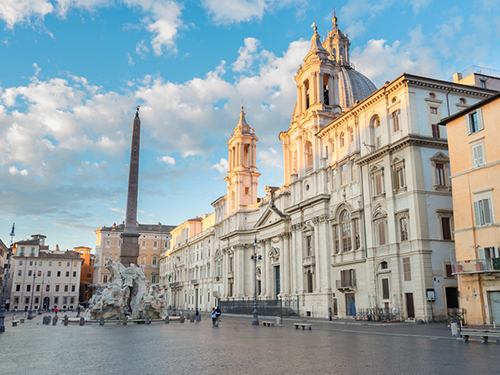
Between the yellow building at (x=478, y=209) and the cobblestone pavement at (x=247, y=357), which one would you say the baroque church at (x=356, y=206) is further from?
the cobblestone pavement at (x=247, y=357)

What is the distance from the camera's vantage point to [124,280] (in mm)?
35219

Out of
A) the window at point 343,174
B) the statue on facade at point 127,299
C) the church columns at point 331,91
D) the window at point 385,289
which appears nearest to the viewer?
the statue on facade at point 127,299

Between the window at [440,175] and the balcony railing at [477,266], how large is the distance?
7828mm

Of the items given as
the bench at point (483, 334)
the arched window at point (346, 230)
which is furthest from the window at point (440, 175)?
the bench at point (483, 334)

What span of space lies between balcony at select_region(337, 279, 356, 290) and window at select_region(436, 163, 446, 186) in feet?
36.1

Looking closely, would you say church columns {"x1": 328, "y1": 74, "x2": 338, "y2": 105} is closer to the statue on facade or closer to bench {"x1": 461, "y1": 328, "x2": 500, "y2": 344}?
the statue on facade

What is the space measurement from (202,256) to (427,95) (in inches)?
2209

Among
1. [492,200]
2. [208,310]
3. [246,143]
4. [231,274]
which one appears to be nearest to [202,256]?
[208,310]

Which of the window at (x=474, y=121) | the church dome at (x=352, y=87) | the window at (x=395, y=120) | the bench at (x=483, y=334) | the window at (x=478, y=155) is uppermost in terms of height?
the church dome at (x=352, y=87)

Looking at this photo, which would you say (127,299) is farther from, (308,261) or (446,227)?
(446,227)

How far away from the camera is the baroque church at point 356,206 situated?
105ft

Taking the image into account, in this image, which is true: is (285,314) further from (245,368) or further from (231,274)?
(245,368)

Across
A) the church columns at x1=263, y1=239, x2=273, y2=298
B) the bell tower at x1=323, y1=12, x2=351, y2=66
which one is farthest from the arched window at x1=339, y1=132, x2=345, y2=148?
the bell tower at x1=323, y1=12, x2=351, y2=66

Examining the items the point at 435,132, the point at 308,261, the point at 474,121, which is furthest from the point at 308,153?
the point at 474,121
